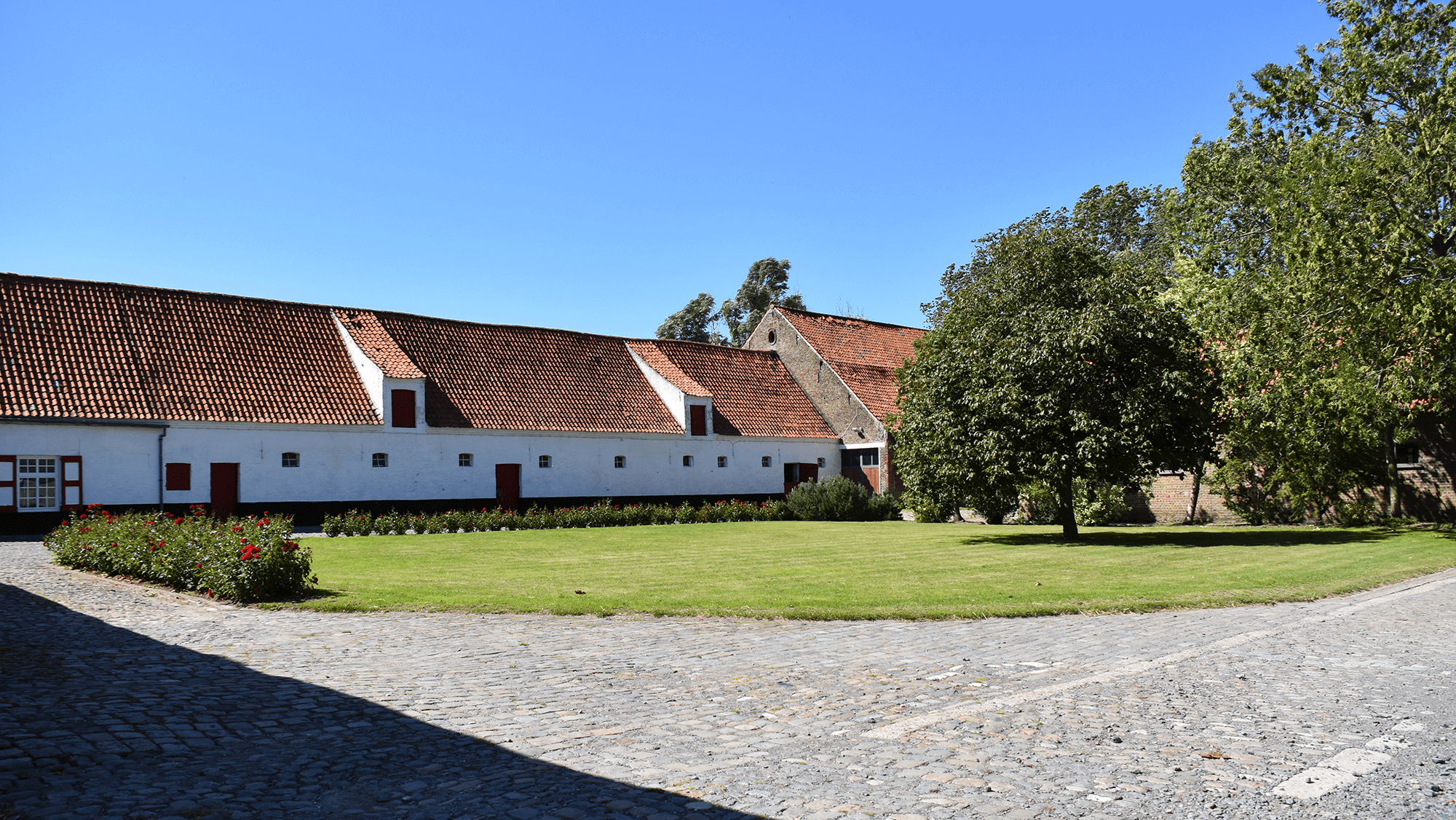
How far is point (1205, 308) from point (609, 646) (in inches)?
913

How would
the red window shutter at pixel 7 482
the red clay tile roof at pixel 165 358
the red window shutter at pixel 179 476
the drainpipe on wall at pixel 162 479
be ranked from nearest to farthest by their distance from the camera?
the red window shutter at pixel 7 482 → the red clay tile roof at pixel 165 358 → the drainpipe on wall at pixel 162 479 → the red window shutter at pixel 179 476

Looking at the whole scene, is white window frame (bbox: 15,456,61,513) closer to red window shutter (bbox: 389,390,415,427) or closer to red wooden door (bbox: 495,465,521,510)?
red window shutter (bbox: 389,390,415,427)

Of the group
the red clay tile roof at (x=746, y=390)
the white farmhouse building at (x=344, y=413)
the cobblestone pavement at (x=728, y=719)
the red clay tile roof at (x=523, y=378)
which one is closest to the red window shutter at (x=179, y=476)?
the white farmhouse building at (x=344, y=413)

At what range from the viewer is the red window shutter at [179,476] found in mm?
28203

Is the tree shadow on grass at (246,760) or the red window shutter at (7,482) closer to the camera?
the tree shadow on grass at (246,760)

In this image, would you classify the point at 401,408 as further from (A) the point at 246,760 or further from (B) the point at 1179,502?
(A) the point at 246,760

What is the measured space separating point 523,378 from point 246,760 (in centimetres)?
3278

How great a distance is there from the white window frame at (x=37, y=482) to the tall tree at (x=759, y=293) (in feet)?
162

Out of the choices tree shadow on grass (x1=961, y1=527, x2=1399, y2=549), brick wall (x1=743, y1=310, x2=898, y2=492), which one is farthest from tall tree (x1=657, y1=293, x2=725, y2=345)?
tree shadow on grass (x1=961, y1=527, x2=1399, y2=549)

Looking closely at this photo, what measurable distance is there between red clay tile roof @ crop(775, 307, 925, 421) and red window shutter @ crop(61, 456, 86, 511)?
28.6 m

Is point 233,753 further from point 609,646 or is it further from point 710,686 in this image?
point 609,646

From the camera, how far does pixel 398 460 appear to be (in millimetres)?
32438

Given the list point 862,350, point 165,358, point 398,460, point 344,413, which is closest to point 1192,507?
point 862,350

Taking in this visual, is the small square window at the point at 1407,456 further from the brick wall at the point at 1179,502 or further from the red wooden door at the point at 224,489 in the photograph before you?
the red wooden door at the point at 224,489
